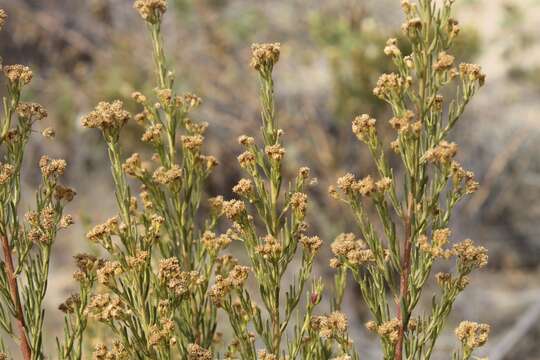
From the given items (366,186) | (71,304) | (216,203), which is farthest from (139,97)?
(366,186)

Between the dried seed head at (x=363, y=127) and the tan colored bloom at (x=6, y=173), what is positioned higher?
the dried seed head at (x=363, y=127)

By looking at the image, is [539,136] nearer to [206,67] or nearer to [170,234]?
[206,67]

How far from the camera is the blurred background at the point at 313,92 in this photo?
26.7 ft

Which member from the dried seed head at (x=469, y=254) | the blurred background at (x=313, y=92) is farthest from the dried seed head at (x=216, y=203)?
the blurred background at (x=313, y=92)

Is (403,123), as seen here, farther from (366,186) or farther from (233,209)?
(233,209)

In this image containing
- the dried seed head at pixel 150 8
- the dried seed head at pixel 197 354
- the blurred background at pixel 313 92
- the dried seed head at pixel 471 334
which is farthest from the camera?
the blurred background at pixel 313 92

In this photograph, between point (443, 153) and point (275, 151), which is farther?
point (275, 151)

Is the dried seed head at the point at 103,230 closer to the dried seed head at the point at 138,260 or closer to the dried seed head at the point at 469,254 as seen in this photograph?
the dried seed head at the point at 138,260

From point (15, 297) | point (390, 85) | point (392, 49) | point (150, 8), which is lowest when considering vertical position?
point (15, 297)

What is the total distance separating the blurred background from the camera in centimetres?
813

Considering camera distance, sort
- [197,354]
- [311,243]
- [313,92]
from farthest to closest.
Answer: [313,92]
[311,243]
[197,354]

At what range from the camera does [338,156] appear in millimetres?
8852

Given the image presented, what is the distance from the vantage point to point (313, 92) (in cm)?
974

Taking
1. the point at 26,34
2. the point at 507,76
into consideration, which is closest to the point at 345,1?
the point at 507,76
